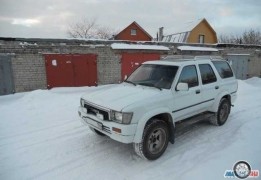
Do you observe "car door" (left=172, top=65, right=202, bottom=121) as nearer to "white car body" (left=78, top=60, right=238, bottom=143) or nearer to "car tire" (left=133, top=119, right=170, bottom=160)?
"white car body" (left=78, top=60, right=238, bottom=143)

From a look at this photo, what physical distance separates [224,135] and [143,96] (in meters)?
2.59

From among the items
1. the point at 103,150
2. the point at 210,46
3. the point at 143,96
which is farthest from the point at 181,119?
the point at 210,46

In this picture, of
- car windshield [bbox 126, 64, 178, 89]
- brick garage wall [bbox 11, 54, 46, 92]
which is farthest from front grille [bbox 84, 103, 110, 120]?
brick garage wall [bbox 11, 54, 46, 92]

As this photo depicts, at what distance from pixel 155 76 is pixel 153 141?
5.08ft

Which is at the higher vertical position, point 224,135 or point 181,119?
point 181,119

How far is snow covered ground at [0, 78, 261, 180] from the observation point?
361cm

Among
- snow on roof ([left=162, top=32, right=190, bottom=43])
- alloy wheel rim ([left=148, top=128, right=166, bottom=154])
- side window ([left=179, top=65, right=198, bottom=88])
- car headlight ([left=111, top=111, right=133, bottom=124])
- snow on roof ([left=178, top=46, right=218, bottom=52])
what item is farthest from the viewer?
snow on roof ([left=162, top=32, right=190, bottom=43])

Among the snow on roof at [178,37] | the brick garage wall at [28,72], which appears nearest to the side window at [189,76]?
the brick garage wall at [28,72]

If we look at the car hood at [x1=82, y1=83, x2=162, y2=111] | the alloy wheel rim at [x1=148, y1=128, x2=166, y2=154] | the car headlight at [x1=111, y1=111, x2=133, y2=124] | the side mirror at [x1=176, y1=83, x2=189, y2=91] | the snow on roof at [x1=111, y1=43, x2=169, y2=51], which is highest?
the snow on roof at [x1=111, y1=43, x2=169, y2=51]

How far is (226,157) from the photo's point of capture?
4.04 meters

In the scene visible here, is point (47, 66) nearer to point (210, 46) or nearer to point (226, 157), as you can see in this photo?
point (226, 157)

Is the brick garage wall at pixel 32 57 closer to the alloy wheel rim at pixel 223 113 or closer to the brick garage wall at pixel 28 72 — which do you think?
the brick garage wall at pixel 28 72

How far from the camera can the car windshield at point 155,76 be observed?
176 inches

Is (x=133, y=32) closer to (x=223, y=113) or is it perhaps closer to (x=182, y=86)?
(x=223, y=113)
